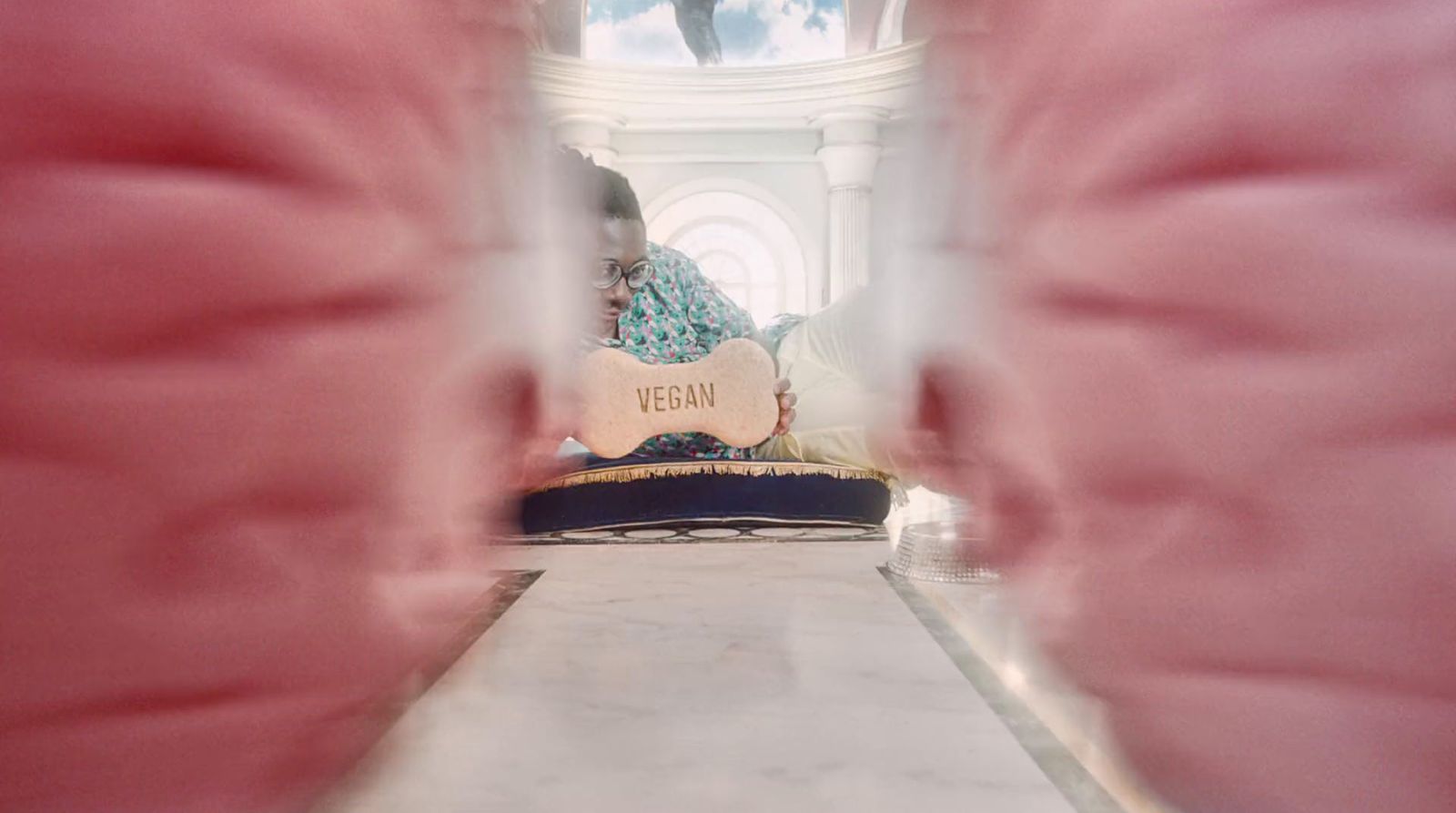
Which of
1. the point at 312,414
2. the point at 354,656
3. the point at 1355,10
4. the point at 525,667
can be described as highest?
the point at 1355,10

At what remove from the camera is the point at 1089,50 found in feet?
1.04

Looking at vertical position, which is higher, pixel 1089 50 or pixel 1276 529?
pixel 1089 50

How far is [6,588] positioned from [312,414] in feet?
0.33

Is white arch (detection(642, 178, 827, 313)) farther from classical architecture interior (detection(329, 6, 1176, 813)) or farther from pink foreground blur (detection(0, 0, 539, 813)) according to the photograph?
pink foreground blur (detection(0, 0, 539, 813))

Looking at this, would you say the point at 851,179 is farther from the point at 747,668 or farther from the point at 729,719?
the point at 729,719

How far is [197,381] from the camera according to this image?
28cm

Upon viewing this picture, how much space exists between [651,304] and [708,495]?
56 centimetres

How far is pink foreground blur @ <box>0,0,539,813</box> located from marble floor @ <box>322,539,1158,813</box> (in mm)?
137

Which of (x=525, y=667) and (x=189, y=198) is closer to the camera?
(x=189, y=198)

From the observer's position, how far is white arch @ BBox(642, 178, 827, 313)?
19.4 ft

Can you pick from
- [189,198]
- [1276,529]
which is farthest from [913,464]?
[189,198]

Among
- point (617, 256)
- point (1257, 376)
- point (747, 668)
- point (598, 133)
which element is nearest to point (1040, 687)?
point (747, 668)

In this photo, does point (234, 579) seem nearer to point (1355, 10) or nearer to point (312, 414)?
point (312, 414)

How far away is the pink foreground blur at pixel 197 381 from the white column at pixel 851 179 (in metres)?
5.29
